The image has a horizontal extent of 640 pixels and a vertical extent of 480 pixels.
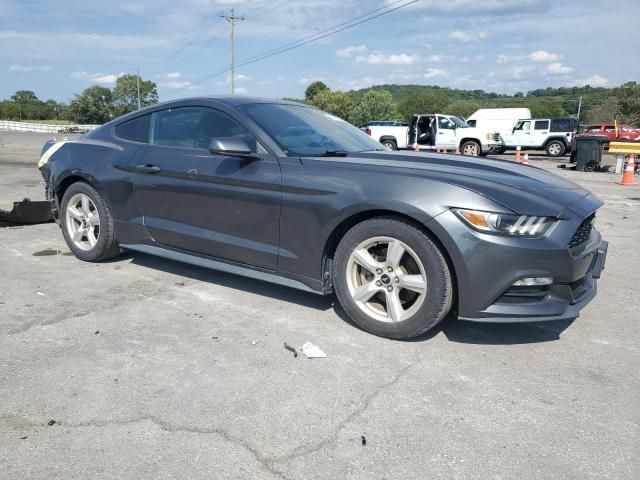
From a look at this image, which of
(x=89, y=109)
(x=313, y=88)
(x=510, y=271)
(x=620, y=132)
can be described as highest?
(x=313, y=88)

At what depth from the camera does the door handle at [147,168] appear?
4.29 meters

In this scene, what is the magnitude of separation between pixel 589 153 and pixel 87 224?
56.5ft

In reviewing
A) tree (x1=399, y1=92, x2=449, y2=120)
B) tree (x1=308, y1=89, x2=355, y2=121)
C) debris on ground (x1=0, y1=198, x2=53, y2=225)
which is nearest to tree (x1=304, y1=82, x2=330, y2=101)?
tree (x1=308, y1=89, x2=355, y2=121)

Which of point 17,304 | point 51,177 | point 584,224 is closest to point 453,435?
point 584,224

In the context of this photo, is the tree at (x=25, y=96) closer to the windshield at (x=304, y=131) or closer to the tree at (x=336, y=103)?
the tree at (x=336, y=103)

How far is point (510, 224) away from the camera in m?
2.99

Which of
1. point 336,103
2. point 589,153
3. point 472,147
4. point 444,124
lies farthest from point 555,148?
point 336,103

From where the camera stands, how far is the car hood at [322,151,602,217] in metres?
3.04

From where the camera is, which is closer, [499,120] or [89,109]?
[499,120]

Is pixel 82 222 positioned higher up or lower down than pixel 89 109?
lower down

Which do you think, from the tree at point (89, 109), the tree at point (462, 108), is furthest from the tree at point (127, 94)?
the tree at point (462, 108)

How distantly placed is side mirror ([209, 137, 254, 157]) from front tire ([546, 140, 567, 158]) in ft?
79.9

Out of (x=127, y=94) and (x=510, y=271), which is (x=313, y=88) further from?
(x=510, y=271)

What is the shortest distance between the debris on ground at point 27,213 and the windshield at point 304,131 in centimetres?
387
